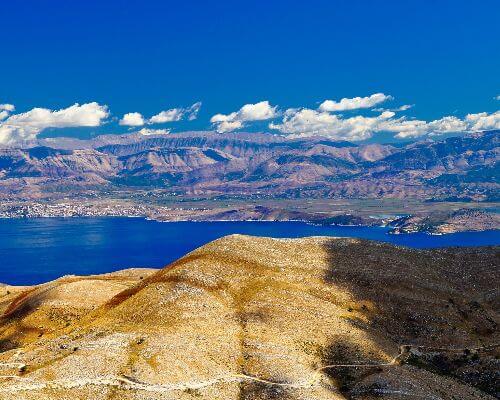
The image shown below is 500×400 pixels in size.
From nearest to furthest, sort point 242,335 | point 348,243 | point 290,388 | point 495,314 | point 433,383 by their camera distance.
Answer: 1. point 290,388
2. point 433,383
3. point 242,335
4. point 495,314
5. point 348,243

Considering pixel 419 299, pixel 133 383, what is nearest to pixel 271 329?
pixel 133 383

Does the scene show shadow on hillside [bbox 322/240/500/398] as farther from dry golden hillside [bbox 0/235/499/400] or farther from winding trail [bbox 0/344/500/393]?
winding trail [bbox 0/344/500/393]

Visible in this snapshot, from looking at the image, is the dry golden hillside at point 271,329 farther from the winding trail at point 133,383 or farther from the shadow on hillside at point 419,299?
the shadow on hillside at point 419,299

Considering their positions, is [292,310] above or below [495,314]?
above

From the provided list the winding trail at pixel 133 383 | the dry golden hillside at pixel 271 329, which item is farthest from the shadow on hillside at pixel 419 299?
the winding trail at pixel 133 383

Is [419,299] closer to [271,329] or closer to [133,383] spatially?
[271,329]

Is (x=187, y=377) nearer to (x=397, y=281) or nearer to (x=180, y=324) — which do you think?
(x=180, y=324)

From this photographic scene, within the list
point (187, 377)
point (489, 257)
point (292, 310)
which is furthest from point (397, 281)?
point (187, 377)

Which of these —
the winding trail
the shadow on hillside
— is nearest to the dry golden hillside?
the winding trail

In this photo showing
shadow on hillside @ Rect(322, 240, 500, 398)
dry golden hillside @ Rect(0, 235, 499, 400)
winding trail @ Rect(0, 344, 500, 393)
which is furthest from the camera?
shadow on hillside @ Rect(322, 240, 500, 398)
